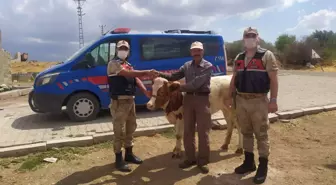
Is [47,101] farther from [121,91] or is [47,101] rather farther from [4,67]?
[4,67]

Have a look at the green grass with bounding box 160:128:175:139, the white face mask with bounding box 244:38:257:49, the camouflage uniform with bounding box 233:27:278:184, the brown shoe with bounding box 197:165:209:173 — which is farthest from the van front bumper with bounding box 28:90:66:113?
the white face mask with bounding box 244:38:257:49

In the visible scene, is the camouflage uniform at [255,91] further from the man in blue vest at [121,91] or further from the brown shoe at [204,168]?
the man in blue vest at [121,91]

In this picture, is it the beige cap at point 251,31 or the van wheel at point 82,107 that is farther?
the van wheel at point 82,107

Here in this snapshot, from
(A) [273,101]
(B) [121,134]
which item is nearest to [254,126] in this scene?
(A) [273,101]

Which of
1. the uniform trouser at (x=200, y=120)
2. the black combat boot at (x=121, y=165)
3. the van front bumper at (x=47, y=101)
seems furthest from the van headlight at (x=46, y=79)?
the uniform trouser at (x=200, y=120)

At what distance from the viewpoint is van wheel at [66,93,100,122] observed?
318 inches

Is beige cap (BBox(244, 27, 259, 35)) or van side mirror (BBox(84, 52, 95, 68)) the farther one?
van side mirror (BBox(84, 52, 95, 68))

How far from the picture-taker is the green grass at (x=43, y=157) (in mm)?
5523

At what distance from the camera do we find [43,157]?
579 centimetres

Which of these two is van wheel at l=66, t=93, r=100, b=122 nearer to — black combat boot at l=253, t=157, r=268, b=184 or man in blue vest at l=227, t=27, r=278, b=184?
man in blue vest at l=227, t=27, r=278, b=184

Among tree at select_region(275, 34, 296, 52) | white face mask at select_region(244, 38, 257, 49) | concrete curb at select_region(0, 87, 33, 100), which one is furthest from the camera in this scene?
tree at select_region(275, 34, 296, 52)

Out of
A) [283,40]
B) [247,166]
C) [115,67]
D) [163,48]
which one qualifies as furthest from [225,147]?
[283,40]

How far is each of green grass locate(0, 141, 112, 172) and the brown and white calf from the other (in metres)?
1.59

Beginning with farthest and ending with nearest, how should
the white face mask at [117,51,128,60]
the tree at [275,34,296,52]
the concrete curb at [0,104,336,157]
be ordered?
the tree at [275,34,296,52] → the concrete curb at [0,104,336,157] → the white face mask at [117,51,128,60]
